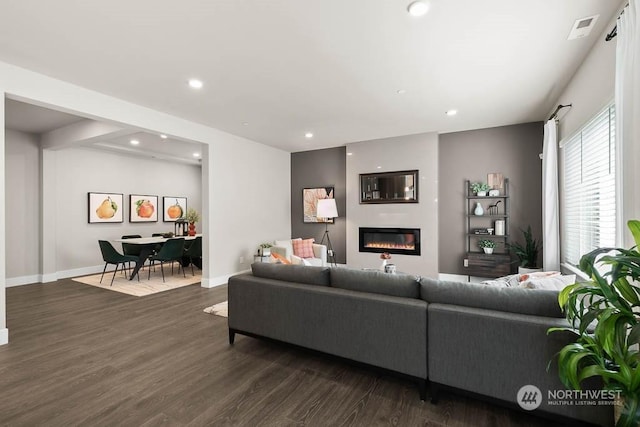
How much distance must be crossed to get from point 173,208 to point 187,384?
22.3 feet

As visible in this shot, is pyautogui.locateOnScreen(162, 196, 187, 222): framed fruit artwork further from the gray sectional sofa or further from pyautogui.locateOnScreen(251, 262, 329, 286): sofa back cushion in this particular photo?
the gray sectional sofa

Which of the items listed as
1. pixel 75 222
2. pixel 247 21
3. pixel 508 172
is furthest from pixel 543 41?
pixel 75 222

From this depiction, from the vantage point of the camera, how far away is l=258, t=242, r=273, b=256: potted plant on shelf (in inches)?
224

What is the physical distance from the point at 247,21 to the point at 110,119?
2651 millimetres

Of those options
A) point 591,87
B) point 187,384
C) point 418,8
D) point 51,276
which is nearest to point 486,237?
point 591,87

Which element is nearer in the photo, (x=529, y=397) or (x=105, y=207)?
(x=529, y=397)

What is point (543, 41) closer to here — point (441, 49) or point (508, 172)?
point (441, 49)

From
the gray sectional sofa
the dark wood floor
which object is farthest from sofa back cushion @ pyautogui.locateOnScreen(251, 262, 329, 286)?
the dark wood floor

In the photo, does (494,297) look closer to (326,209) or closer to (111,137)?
(326,209)

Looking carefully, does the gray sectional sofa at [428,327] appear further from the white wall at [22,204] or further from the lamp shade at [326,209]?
the white wall at [22,204]

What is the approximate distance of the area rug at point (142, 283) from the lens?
503 centimetres

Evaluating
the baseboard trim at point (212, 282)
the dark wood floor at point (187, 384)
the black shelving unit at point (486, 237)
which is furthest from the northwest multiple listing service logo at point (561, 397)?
the baseboard trim at point (212, 282)

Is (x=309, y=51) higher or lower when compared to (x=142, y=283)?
higher

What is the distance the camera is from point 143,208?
7504mm
